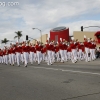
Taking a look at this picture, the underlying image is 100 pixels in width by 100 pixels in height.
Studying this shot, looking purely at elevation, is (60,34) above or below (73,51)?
above

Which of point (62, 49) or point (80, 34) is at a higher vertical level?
point (80, 34)

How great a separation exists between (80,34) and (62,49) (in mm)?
46568

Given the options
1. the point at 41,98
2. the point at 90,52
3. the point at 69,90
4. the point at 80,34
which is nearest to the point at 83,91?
the point at 69,90

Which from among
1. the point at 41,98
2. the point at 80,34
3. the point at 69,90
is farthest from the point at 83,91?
the point at 80,34

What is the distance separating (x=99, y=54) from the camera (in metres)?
32.5

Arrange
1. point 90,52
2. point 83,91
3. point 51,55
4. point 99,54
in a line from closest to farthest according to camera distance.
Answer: point 83,91 < point 51,55 < point 90,52 < point 99,54

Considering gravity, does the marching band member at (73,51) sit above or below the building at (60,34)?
below

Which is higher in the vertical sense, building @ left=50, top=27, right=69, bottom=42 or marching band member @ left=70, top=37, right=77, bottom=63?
building @ left=50, top=27, right=69, bottom=42

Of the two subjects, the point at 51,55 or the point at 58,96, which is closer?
the point at 58,96

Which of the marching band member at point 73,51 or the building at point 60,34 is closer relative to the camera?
the marching band member at point 73,51

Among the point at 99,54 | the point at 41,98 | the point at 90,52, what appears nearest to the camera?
the point at 41,98

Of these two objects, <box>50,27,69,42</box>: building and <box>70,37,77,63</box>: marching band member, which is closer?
<box>70,37,77,63</box>: marching band member

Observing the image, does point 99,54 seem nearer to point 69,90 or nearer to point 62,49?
point 62,49

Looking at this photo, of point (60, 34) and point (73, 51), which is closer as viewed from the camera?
point (73, 51)
